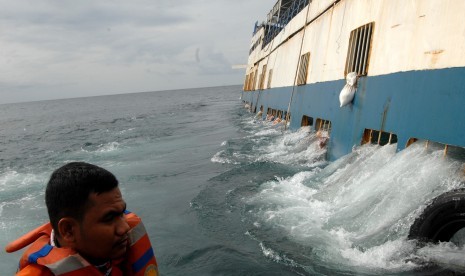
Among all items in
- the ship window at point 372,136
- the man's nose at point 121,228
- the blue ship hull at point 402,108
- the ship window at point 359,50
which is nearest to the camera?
the man's nose at point 121,228

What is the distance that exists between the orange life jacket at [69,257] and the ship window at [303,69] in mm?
11162

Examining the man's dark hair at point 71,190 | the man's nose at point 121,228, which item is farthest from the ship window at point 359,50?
the man's dark hair at point 71,190

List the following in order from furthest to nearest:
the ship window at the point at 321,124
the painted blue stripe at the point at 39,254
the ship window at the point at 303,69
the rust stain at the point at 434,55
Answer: the ship window at the point at 303,69 < the ship window at the point at 321,124 < the rust stain at the point at 434,55 < the painted blue stripe at the point at 39,254

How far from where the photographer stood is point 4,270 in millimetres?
6414

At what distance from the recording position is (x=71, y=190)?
213 cm

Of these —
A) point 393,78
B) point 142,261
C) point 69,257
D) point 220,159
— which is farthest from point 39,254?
point 220,159

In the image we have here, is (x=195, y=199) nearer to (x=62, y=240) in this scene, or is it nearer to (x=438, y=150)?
(x=438, y=150)

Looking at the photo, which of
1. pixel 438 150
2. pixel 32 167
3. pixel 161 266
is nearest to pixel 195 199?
pixel 161 266

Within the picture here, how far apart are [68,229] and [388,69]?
246 inches

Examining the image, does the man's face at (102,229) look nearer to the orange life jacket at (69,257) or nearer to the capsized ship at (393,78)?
the orange life jacket at (69,257)

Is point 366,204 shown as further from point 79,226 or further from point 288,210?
point 79,226

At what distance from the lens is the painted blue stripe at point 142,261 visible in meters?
2.51

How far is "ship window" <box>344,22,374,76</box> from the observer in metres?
7.75

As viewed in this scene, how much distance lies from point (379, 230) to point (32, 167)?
16.1 meters
